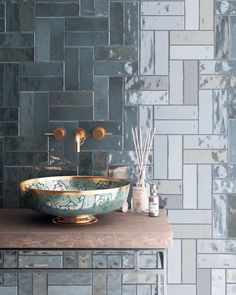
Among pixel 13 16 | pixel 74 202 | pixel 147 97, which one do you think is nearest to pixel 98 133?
pixel 147 97

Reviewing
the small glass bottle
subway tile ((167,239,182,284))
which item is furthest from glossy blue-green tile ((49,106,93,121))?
subway tile ((167,239,182,284))

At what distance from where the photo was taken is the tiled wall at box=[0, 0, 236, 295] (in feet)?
8.93

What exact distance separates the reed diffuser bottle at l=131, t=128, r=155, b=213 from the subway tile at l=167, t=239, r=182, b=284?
13.4 inches

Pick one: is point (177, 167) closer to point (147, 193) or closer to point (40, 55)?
point (147, 193)

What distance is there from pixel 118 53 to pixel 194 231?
1.08 meters

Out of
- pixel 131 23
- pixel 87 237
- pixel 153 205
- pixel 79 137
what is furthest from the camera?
pixel 131 23

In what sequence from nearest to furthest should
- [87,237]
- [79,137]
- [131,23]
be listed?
Result: [87,237] → [79,137] → [131,23]

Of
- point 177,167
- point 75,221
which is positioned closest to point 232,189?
point 177,167

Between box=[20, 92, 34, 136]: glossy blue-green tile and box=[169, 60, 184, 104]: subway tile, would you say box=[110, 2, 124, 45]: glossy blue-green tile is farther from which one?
box=[20, 92, 34, 136]: glossy blue-green tile

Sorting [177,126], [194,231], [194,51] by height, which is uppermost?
[194,51]

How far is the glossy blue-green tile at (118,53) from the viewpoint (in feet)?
8.93

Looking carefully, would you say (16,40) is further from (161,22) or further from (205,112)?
(205,112)

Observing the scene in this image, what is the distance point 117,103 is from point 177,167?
1.60ft

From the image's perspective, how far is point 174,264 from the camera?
108 inches
